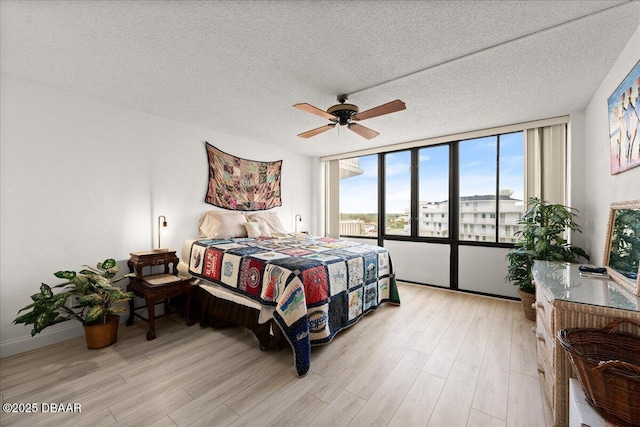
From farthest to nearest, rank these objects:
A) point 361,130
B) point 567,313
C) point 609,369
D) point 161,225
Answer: point 161,225 < point 361,130 < point 567,313 < point 609,369

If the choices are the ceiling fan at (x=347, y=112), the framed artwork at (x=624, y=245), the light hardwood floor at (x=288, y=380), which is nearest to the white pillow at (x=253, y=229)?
the light hardwood floor at (x=288, y=380)

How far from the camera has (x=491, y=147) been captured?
3.79 meters

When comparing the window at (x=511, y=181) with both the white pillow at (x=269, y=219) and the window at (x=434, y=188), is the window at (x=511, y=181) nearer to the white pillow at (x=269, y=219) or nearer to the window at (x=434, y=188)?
the window at (x=434, y=188)

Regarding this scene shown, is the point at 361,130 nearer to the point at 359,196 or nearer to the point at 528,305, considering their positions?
the point at 359,196

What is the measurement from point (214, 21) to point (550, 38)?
222 cm

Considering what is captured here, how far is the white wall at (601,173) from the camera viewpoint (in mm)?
1793

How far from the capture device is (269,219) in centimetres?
435

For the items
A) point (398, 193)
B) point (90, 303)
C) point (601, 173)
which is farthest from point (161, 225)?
point (601, 173)

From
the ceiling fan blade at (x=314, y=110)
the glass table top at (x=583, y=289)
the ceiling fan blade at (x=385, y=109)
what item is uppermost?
the ceiling fan blade at (x=314, y=110)

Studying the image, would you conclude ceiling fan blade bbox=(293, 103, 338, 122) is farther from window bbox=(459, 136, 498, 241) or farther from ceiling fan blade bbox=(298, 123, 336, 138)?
window bbox=(459, 136, 498, 241)

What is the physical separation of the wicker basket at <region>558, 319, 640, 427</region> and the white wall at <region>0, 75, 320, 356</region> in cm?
384

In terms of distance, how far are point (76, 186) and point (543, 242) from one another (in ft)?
15.9

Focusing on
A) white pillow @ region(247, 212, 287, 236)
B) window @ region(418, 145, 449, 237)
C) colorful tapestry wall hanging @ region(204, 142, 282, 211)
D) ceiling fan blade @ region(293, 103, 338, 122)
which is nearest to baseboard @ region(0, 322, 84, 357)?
colorful tapestry wall hanging @ region(204, 142, 282, 211)

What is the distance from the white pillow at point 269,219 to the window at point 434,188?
2407mm
